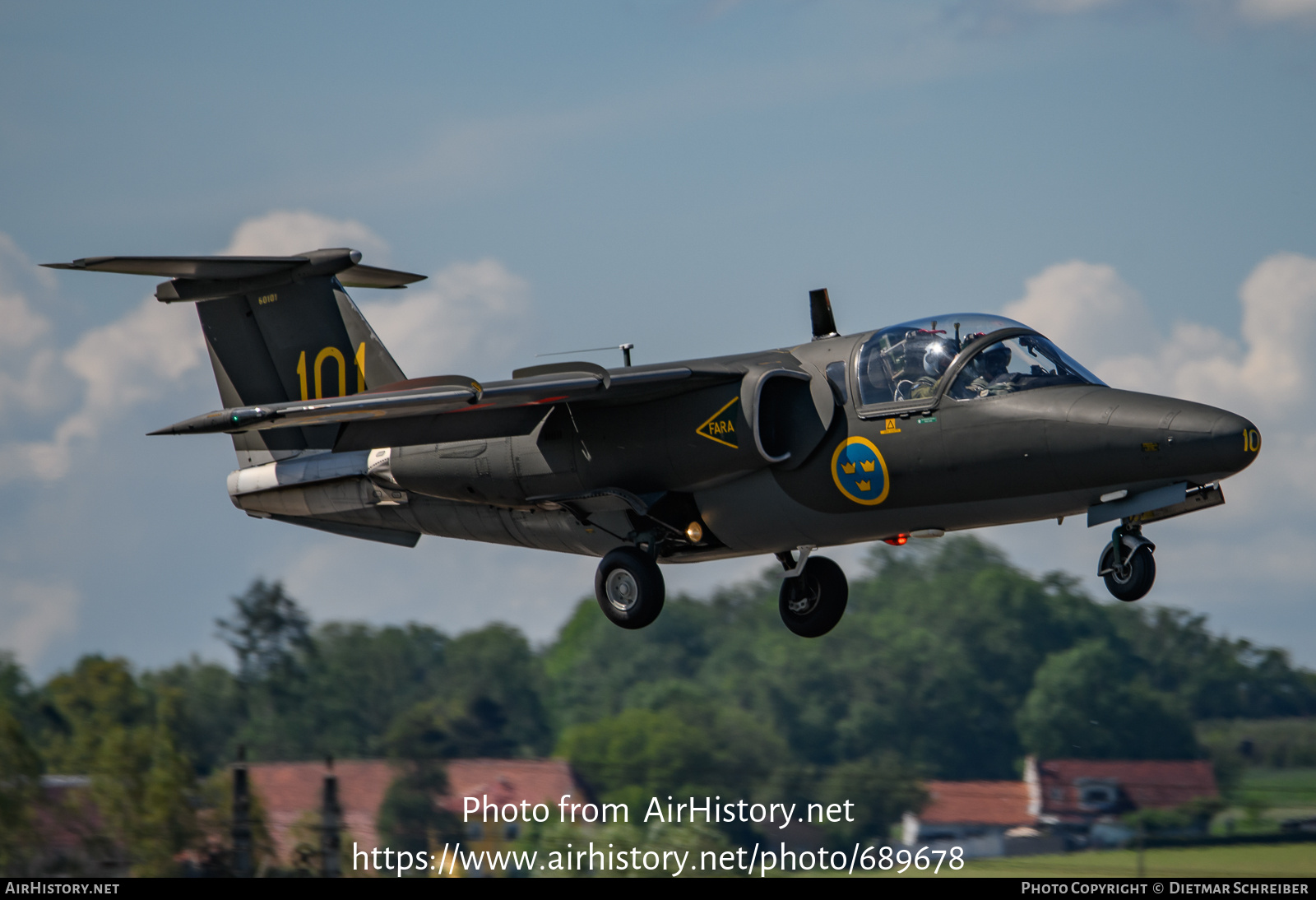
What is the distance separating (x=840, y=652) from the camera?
60750 mm

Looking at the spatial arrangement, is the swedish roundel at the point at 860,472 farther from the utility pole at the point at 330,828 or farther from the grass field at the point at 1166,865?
the grass field at the point at 1166,865

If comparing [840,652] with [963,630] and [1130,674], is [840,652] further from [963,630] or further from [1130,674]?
[1130,674]

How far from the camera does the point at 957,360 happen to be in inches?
504

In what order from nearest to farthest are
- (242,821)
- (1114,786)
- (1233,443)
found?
(1233,443) → (242,821) → (1114,786)

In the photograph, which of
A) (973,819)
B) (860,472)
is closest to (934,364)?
(860,472)

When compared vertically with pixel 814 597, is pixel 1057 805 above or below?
below

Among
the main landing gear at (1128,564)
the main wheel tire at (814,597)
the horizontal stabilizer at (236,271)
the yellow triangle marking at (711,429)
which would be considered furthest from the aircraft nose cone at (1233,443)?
the horizontal stabilizer at (236,271)

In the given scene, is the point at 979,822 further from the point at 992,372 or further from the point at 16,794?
the point at 992,372

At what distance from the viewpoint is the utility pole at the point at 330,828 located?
88.3 ft

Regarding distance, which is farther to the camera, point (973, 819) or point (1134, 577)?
point (973, 819)

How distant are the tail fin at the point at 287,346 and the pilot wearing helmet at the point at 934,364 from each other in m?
6.42

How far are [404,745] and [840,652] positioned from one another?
2558cm

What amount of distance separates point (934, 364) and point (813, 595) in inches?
134

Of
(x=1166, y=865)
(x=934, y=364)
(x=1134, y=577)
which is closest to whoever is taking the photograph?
(x=1134, y=577)
